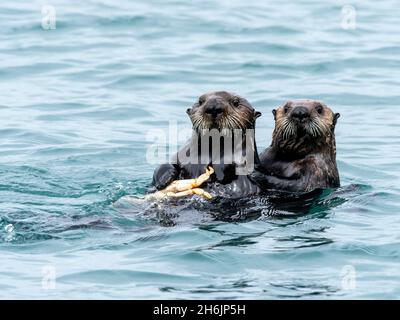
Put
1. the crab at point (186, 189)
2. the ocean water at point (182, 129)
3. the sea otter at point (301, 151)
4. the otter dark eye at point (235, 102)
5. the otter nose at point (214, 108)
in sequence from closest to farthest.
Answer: the ocean water at point (182, 129) → the otter nose at point (214, 108) → the crab at point (186, 189) → the otter dark eye at point (235, 102) → the sea otter at point (301, 151)

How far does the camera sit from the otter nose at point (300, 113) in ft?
30.6

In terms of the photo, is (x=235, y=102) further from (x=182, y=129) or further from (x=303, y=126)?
(x=182, y=129)

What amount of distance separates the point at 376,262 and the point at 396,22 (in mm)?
11931

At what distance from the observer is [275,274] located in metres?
7.53

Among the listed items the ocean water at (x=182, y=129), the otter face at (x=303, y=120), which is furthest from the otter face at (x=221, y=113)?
the ocean water at (x=182, y=129)

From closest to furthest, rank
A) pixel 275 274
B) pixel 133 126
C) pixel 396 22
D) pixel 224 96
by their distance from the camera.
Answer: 1. pixel 275 274
2. pixel 224 96
3. pixel 133 126
4. pixel 396 22

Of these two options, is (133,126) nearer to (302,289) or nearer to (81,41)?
(81,41)

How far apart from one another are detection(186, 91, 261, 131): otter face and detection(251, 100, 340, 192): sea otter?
1.33 ft

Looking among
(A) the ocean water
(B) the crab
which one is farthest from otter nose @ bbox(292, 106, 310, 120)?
(B) the crab

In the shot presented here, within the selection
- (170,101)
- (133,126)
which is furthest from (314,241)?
(170,101)

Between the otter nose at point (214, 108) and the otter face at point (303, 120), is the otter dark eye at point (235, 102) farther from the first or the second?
the otter face at point (303, 120)

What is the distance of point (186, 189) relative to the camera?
9.09m

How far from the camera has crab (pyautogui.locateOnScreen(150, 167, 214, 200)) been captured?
904 centimetres

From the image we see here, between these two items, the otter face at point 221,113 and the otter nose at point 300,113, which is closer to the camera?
the otter face at point 221,113
